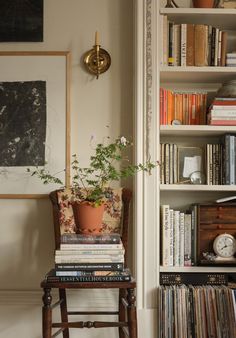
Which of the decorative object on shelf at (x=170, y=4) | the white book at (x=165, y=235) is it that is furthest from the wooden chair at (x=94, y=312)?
the decorative object on shelf at (x=170, y=4)

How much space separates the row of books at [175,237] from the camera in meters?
2.48

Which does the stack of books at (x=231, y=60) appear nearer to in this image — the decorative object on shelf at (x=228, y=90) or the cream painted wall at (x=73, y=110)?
the decorative object on shelf at (x=228, y=90)

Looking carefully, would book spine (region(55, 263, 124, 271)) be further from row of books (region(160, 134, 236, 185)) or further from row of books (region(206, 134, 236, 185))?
row of books (region(206, 134, 236, 185))

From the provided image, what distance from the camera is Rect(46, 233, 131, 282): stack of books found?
2049mm

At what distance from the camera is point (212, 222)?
8.20 feet

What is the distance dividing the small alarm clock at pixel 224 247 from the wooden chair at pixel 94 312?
1.66 ft

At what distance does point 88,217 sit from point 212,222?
73cm

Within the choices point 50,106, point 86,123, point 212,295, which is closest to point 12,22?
point 50,106

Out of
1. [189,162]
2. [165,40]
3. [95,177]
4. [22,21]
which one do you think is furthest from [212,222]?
[22,21]

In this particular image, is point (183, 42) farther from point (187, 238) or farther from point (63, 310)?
point (63, 310)

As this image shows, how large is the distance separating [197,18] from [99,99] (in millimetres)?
736

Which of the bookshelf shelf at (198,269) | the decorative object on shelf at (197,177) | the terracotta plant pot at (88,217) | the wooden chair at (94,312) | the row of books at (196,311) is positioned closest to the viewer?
the wooden chair at (94,312)

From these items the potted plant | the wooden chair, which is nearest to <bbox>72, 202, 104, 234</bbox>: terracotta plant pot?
the potted plant

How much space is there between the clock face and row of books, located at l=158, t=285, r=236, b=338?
0.19 metres
